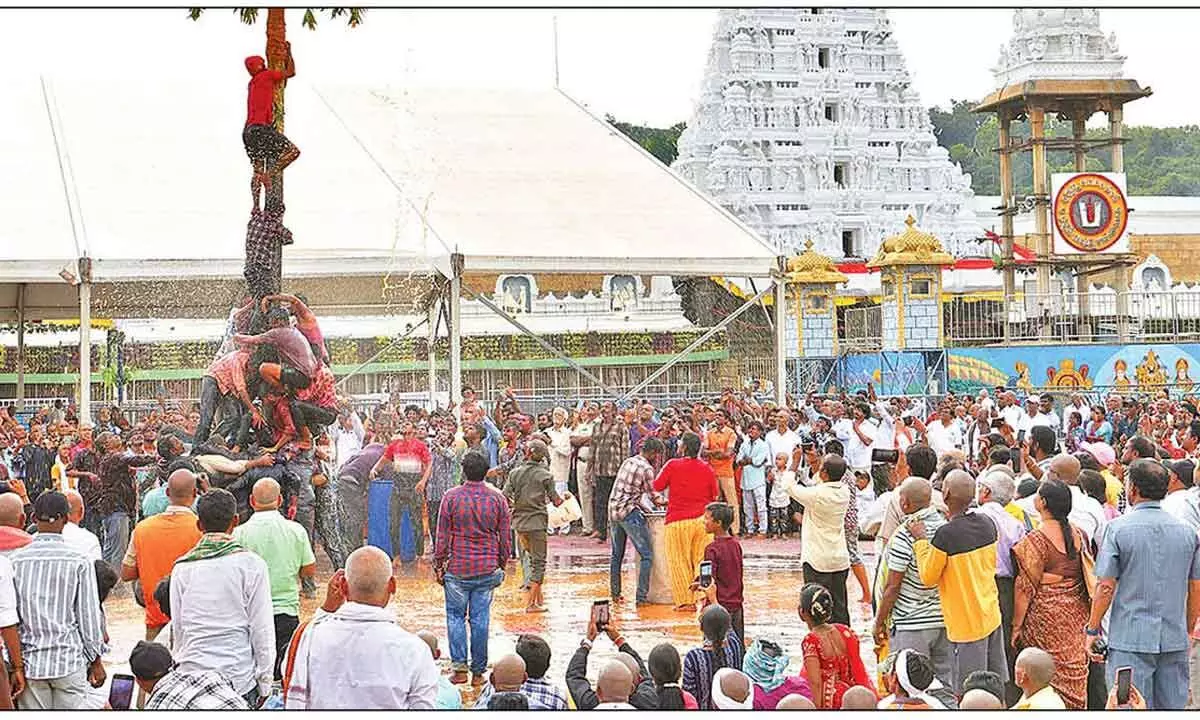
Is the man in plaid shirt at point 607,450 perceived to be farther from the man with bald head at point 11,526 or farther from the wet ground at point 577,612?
the man with bald head at point 11,526

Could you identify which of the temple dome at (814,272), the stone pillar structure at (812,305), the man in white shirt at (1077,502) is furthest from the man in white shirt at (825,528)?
the temple dome at (814,272)

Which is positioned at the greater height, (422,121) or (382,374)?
(422,121)

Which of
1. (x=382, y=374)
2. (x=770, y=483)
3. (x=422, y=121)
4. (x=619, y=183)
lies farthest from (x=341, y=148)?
(x=382, y=374)

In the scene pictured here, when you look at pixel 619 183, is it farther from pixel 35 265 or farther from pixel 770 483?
pixel 35 265

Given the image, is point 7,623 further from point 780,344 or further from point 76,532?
point 780,344

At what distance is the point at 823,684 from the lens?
629cm

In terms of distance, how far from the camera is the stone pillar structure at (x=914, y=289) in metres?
30.7

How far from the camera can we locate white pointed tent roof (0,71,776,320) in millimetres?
16938

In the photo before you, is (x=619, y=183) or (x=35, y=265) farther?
(x=619, y=183)

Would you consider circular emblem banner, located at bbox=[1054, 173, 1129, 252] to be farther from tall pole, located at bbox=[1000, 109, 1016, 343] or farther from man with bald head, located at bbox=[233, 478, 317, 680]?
man with bald head, located at bbox=[233, 478, 317, 680]

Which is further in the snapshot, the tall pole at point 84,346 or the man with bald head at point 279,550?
the tall pole at point 84,346

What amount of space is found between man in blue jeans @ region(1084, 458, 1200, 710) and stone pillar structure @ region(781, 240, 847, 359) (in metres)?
26.9

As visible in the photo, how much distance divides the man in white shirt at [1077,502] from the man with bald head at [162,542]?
14.0ft

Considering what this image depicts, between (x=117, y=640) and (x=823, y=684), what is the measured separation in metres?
6.16
